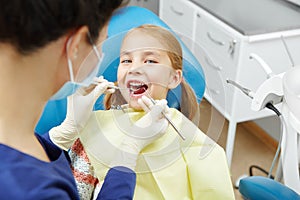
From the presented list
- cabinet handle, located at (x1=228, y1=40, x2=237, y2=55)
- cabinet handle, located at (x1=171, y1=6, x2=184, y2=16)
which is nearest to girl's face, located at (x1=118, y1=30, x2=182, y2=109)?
cabinet handle, located at (x1=228, y1=40, x2=237, y2=55)

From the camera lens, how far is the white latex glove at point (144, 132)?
0.99 metres

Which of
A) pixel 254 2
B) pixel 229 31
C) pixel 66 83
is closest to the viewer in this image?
pixel 66 83

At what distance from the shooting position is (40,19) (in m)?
0.58

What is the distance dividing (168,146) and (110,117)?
0.16 metres

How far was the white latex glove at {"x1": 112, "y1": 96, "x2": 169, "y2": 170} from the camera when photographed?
3.25ft

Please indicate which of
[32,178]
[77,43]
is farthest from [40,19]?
[32,178]

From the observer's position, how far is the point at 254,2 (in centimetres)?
219

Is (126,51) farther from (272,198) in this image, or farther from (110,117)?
(272,198)

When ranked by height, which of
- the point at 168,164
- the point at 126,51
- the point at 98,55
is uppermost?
the point at 98,55

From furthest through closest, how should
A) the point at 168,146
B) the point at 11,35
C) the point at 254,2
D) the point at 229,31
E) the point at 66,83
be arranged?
the point at 254,2 < the point at 229,31 < the point at 168,146 < the point at 66,83 < the point at 11,35

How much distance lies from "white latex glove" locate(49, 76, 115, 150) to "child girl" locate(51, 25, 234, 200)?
0.09ft

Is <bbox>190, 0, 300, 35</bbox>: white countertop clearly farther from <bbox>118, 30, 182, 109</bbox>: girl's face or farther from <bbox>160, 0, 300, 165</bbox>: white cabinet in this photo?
<bbox>118, 30, 182, 109</bbox>: girl's face

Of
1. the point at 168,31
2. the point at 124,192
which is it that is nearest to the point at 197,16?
the point at 168,31

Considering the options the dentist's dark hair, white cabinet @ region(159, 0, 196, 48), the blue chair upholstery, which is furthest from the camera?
white cabinet @ region(159, 0, 196, 48)
